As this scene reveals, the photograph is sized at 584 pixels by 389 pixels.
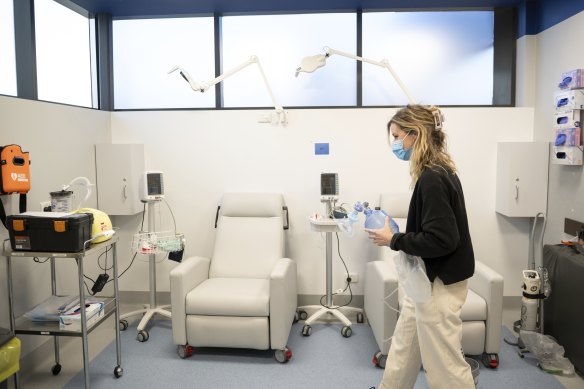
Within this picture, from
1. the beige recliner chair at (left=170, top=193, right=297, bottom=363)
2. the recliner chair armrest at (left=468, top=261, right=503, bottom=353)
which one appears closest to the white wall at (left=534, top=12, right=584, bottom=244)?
the recliner chair armrest at (left=468, top=261, right=503, bottom=353)

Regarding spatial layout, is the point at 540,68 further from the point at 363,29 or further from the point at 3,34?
the point at 3,34

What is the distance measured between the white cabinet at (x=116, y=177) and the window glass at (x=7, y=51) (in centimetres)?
84

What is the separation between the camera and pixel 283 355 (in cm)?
279

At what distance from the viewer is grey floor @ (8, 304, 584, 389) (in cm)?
254

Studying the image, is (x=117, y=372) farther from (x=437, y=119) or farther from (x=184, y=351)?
(x=437, y=119)

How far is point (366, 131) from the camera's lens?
143 inches

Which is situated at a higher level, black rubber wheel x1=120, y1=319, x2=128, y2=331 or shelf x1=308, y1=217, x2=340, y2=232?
shelf x1=308, y1=217, x2=340, y2=232

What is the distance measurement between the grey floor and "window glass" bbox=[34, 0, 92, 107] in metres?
1.76

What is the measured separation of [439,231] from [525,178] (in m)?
Result: 2.19

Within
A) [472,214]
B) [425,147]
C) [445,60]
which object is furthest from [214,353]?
[445,60]

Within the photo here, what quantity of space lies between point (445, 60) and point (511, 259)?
175 centimetres

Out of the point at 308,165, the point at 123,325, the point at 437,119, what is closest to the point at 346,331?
the point at 308,165

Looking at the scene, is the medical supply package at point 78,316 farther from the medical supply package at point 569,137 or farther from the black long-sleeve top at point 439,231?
the medical supply package at point 569,137

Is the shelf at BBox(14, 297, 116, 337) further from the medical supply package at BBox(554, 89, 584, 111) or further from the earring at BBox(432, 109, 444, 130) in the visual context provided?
the medical supply package at BBox(554, 89, 584, 111)
